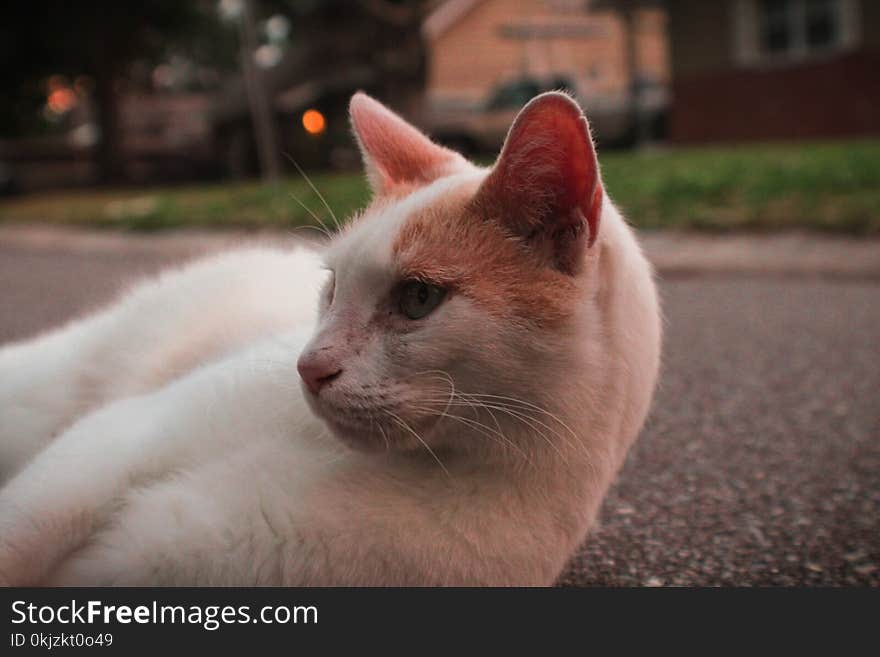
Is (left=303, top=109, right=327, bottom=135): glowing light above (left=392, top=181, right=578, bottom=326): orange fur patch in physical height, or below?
above

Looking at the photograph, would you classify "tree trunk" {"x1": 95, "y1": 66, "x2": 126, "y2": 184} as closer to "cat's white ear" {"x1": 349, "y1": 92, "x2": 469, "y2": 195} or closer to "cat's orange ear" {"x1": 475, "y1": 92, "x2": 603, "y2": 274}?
"cat's white ear" {"x1": 349, "y1": 92, "x2": 469, "y2": 195}

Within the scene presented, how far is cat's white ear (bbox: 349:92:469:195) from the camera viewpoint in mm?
1804

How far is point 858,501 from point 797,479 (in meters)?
0.20

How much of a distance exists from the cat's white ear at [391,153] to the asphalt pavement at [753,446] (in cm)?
85

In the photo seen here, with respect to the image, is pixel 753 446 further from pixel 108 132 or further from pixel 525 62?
pixel 108 132

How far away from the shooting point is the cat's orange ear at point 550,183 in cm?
140

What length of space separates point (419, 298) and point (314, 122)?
36.8 ft

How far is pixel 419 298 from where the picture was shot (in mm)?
1449

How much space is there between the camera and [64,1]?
2059cm

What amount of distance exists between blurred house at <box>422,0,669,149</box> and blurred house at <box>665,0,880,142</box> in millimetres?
771

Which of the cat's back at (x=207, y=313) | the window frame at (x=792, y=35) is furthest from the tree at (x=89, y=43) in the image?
the cat's back at (x=207, y=313)

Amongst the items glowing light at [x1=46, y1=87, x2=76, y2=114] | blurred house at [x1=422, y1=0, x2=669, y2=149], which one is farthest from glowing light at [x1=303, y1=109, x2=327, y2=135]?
glowing light at [x1=46, y1=87, x2=76, y2=114]

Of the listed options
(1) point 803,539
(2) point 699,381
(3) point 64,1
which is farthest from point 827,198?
(3) point 64,1

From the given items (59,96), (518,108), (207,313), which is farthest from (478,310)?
(59,96)
